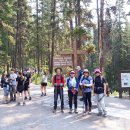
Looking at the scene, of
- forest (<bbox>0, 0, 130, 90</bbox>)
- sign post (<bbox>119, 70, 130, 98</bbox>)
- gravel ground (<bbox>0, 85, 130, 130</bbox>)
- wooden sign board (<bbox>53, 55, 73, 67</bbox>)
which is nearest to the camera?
gravel ground (<bbox>0, 85, 130, 130</bbox>)

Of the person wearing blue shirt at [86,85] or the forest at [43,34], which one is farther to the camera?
the forest at [43,34]

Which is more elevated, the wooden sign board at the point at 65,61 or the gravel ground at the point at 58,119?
the wooden sign board at the point at 65,61

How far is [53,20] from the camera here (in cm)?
4469

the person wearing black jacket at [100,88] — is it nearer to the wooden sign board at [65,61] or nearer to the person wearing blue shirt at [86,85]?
the person wearing blue shirt at [86,85]

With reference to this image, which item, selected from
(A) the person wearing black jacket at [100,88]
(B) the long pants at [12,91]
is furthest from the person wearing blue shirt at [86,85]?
(B) the long pants at [12,91]

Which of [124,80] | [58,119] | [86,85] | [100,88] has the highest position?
[124,80]

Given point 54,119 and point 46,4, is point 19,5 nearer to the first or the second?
→ point 46,4

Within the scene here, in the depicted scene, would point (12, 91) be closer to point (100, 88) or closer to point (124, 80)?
point (124, 80)

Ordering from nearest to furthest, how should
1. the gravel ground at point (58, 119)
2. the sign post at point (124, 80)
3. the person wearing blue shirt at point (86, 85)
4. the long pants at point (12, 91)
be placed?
the gravel ground at point (58, 119) → the person wearing blue shirt at point (86, 85) → the long pants at point (12, 91) → the sign post at point (124, 80)

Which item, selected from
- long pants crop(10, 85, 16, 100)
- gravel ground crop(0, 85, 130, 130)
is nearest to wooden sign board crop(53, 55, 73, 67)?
long pants crop(10, 85, 16, 100)

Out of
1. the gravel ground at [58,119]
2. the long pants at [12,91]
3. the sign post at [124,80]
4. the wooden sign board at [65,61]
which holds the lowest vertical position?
the gravel ground at [58,119]

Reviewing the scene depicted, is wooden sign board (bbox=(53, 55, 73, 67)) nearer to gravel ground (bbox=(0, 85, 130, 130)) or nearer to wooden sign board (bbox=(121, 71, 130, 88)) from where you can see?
wooden sign board (bbox=(121, 71, 130, 88))

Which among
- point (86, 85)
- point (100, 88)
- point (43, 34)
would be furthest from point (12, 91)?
point (43, 34)

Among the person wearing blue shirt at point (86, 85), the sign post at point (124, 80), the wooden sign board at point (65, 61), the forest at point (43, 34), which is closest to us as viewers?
the person wearing blue shirt at point (86, 85)
